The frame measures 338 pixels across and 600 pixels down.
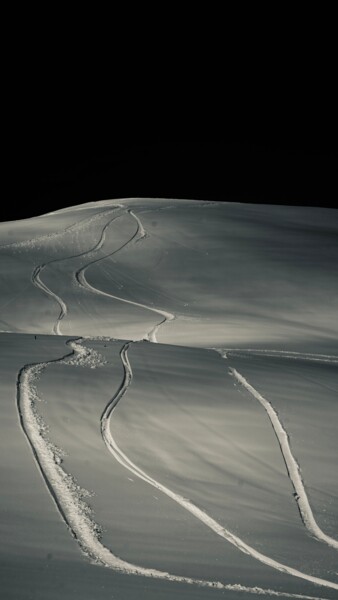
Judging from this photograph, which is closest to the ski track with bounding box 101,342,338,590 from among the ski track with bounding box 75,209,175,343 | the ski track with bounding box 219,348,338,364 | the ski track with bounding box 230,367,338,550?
the ski track with bounding box 230,367,338,550

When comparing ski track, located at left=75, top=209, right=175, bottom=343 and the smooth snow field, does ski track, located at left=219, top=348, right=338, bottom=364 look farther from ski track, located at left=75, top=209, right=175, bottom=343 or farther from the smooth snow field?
ski track, located at left=75, top=209, right=175, bottom=343

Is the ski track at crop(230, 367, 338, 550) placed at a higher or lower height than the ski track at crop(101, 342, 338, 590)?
lower

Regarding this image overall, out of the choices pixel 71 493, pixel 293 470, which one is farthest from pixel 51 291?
pixel 71 493

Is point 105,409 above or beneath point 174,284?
above

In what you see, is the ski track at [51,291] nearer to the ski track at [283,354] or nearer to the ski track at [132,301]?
the ski track at [132,301]

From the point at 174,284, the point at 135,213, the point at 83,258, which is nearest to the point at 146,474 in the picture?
the point at 174,284

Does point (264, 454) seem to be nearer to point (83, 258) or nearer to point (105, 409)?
point (105, 409)
